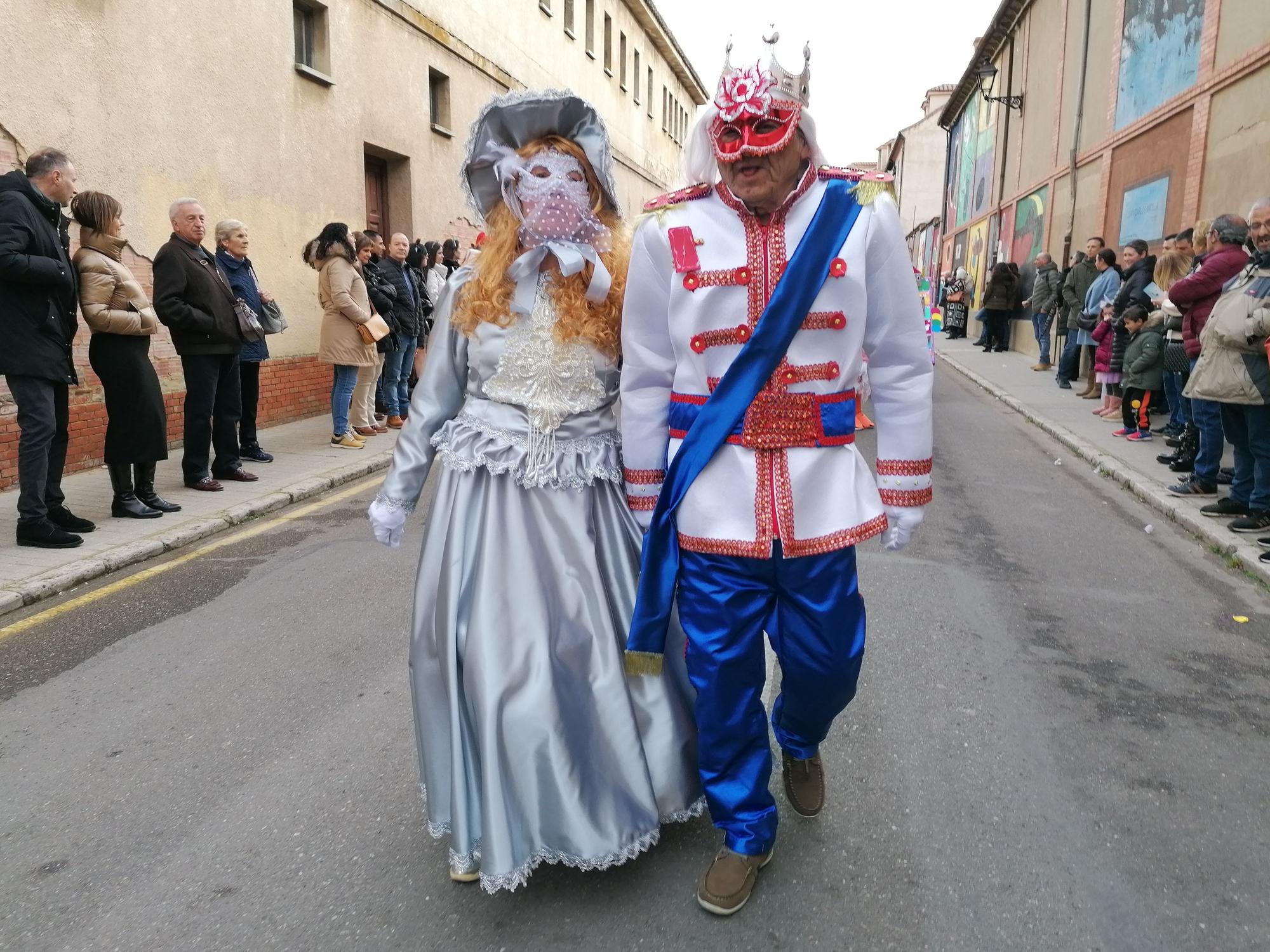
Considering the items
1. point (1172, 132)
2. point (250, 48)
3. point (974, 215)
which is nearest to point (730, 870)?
point (250, 48)

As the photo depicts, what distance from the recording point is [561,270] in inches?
98.3

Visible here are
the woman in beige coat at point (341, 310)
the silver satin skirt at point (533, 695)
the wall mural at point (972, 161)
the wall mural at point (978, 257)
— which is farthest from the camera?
the wall mural at point (978, 257)

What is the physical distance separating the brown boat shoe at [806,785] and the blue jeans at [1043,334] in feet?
51.1

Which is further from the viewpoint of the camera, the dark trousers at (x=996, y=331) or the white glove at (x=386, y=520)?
the dark trousers at (x=996, y=331)

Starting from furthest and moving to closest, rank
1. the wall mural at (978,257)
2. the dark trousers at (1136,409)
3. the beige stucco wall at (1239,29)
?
the wall mural at (978,257) → the beige stucco wall at (1239,29) → the dark trousers at (1136,409)

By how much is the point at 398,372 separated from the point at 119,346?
14.6 feet

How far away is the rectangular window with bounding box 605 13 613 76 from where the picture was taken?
2533cm

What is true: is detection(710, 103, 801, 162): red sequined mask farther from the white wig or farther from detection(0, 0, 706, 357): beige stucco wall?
detection(0, 0, 706, 357): beige stucco wall

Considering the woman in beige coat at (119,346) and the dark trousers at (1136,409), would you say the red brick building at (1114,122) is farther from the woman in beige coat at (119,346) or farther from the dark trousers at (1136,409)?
the woman in beige coat at (119,346)

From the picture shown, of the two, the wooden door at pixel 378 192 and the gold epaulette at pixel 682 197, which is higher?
the wooden door at pixel 378 192

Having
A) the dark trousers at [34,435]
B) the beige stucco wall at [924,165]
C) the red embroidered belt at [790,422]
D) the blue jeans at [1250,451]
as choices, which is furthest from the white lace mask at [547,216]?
the beige stucco wall at [924,165]

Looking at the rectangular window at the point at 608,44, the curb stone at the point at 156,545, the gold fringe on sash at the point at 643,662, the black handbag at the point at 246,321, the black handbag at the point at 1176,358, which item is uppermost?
the rectangular window at the point at 608,44

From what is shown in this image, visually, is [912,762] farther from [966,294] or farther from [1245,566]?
[966,294]

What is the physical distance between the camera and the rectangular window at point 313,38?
11297 millimetres
